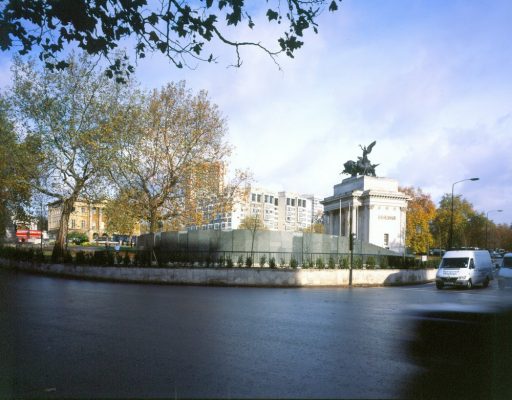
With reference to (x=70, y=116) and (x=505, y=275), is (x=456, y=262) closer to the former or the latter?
(x=505, y=275)

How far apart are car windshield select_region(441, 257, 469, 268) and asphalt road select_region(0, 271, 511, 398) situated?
58.5ft

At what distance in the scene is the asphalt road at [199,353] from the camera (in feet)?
17.7

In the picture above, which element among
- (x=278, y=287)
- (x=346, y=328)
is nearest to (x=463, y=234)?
(x=278, y=287)

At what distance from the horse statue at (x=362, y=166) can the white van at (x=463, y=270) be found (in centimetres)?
3849

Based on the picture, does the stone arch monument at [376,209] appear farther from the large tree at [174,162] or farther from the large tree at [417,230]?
the large tree at [174,162]

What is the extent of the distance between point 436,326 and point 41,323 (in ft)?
25.3

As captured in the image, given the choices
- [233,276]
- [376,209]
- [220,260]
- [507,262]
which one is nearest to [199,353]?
[233,276]

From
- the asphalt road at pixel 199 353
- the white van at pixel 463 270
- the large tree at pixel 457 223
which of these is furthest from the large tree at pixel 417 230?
the asphalt road at pixel 199 353

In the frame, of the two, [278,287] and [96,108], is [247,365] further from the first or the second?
[96,108]

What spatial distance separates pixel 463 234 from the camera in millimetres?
108062

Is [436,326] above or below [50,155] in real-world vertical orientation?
below

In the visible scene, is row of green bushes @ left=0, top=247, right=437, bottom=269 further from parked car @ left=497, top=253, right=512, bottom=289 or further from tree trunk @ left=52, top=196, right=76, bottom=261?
parked car @ left=497, top=253, right=512, bottom=289

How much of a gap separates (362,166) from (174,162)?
41056mm

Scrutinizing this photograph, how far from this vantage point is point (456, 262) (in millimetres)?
28609
